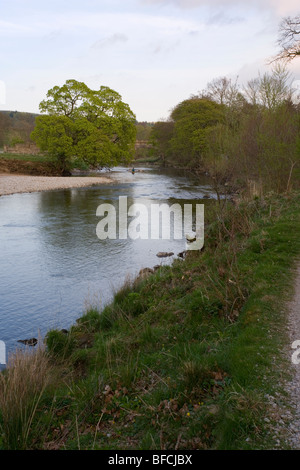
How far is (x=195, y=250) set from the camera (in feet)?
39.9

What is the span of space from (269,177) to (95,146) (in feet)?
115

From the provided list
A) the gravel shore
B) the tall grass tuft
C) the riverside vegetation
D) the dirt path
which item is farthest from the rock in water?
the gravel shore

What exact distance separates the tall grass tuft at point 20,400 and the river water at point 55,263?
1.22 meters

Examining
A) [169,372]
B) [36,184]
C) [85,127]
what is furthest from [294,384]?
[85,127]

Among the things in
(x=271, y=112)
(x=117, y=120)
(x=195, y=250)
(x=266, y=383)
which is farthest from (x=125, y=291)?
(x=117, y=120)

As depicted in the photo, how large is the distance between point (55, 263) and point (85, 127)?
38782mm

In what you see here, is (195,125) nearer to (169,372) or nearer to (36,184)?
(36,184)

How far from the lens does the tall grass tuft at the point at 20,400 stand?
4406 millimetres

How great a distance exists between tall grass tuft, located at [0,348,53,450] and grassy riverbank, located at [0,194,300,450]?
14mm

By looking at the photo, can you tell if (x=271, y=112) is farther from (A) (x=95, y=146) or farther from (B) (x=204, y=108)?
(B) (x=204, y=108)

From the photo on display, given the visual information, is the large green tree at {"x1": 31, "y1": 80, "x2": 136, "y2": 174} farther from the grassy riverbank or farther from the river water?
the grassy riverbank

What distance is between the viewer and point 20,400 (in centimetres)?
458

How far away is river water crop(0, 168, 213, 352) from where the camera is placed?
30.9 feet

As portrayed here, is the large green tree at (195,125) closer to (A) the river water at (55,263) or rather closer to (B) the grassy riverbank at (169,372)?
(A) the river water at (55,263)
